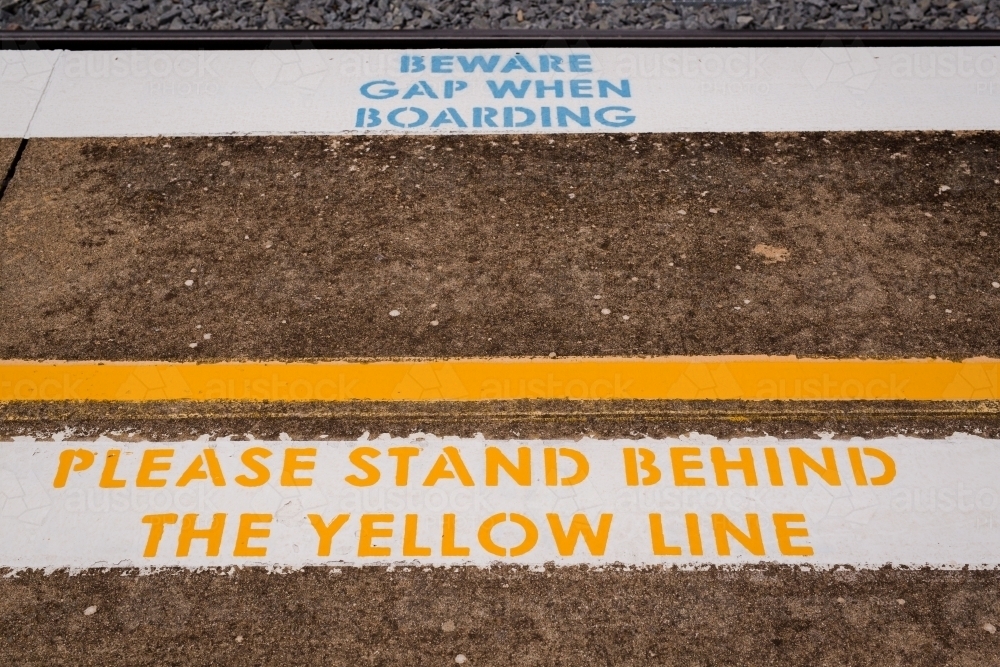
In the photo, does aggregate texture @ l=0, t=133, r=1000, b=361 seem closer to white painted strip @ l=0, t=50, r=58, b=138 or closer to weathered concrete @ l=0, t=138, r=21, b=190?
weathered concrete @ l=0, t=138, r=21, b=190

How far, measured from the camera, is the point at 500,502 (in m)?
3.16

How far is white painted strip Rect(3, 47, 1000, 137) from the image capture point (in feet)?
16.0

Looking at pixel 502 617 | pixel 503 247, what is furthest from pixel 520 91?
pixel 502 617

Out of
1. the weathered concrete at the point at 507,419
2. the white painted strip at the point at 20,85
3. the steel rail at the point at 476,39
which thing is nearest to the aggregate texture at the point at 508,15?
the steel rail at the point at 476,39

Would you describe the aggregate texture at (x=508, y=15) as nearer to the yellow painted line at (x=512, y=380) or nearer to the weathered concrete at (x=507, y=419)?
the yellow painted line at (x=512, y=380)

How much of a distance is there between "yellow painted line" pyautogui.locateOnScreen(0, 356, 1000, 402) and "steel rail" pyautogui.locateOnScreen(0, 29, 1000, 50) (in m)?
2.61

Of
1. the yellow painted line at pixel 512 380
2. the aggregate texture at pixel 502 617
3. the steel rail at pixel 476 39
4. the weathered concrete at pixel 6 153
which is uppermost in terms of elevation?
the steel rail at pixel 476 39

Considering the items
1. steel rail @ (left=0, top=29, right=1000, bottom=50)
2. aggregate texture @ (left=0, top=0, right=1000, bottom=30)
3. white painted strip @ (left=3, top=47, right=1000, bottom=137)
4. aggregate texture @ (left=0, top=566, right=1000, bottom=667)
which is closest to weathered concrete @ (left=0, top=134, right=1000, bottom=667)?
aggregate texture @ (left=0, top=566, right=1000, bottom=667)

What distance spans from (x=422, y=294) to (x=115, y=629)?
5.65 feet

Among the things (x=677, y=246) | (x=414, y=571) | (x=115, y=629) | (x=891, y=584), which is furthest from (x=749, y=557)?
(x=115, y=629)

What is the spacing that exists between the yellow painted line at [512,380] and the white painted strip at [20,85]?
1.89 m

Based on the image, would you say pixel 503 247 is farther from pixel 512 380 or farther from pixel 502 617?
pixel 502 617

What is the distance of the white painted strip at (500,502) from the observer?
9.94ft

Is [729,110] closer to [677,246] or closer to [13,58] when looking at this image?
[677,246]
